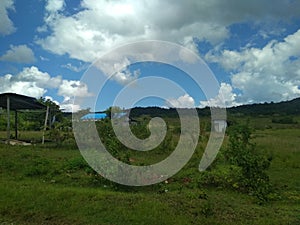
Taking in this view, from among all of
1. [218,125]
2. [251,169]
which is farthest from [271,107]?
[251,169]

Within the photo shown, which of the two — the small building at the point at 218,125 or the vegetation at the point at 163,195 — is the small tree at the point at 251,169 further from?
the small building at the point at 218,125

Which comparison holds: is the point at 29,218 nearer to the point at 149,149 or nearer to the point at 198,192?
the point at 198,192

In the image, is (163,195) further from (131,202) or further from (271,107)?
(271,107)

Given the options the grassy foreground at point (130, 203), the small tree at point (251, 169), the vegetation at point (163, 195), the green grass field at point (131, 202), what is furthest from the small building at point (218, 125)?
the small tree at point (251, 169)

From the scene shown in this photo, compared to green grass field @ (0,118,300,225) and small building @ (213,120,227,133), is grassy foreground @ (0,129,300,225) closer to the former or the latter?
green grass field @ (0,118,300,225)

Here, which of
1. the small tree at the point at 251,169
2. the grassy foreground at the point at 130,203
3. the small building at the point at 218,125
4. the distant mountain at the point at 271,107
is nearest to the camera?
the grassy foreground at the point at 130,203

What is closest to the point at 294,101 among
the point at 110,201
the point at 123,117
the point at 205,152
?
the point at 123,117

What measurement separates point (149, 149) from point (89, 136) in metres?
4.82

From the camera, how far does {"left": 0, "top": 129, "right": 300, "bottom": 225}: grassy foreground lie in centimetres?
643

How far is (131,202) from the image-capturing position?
7.22 meters

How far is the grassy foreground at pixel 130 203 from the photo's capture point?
6.43 meters

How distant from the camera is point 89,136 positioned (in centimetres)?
1991

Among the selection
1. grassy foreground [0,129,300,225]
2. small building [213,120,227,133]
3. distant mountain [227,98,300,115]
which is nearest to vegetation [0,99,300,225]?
grassy foreground [0,129,300,225]

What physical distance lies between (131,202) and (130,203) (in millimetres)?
76
